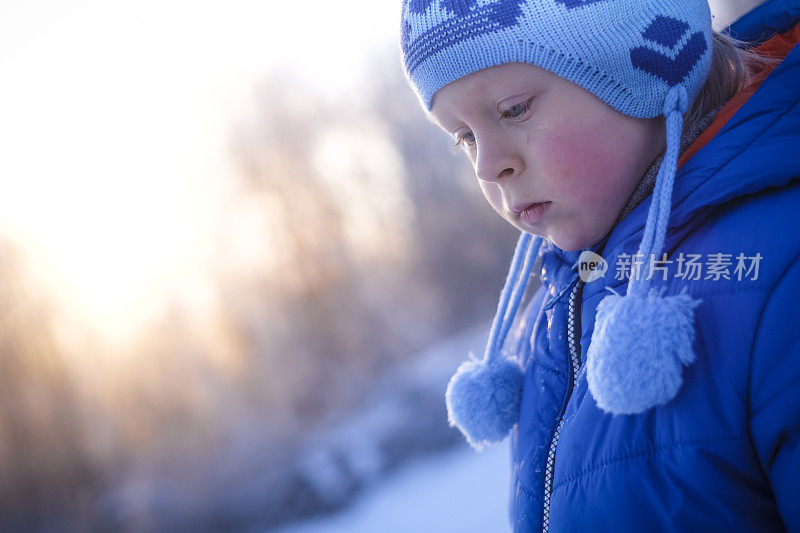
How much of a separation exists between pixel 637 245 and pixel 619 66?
0.24m

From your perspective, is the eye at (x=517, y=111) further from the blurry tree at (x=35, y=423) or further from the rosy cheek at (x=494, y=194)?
the blurry tree at (x=35, y=423)

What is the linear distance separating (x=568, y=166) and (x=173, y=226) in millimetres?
2186

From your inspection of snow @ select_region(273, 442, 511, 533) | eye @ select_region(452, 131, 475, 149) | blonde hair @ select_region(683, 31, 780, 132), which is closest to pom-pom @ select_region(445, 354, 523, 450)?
eye @ select_region(452, 131, 475, 149)

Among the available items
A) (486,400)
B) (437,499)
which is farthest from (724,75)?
(437,499)

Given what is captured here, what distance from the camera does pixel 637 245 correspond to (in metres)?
0.73

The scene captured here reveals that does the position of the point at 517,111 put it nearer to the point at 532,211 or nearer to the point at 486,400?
the point at 532,211

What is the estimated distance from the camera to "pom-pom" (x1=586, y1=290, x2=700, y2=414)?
0.60 m

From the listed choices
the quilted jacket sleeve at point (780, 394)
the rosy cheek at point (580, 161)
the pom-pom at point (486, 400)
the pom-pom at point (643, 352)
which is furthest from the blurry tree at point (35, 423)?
the quilted jacket sleeve at point (780, 394)

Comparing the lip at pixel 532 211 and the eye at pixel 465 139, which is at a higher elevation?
the eye at pixel 465 139

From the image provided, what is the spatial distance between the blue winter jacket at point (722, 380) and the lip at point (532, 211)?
10cm

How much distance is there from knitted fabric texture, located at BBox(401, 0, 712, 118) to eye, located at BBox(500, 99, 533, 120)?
0.17ft

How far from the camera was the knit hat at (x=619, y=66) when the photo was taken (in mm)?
611

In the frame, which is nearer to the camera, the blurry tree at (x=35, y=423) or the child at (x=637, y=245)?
the child at (x=637, y=245)

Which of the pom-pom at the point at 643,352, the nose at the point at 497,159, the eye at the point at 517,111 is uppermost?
the eye at the point at 517,111
